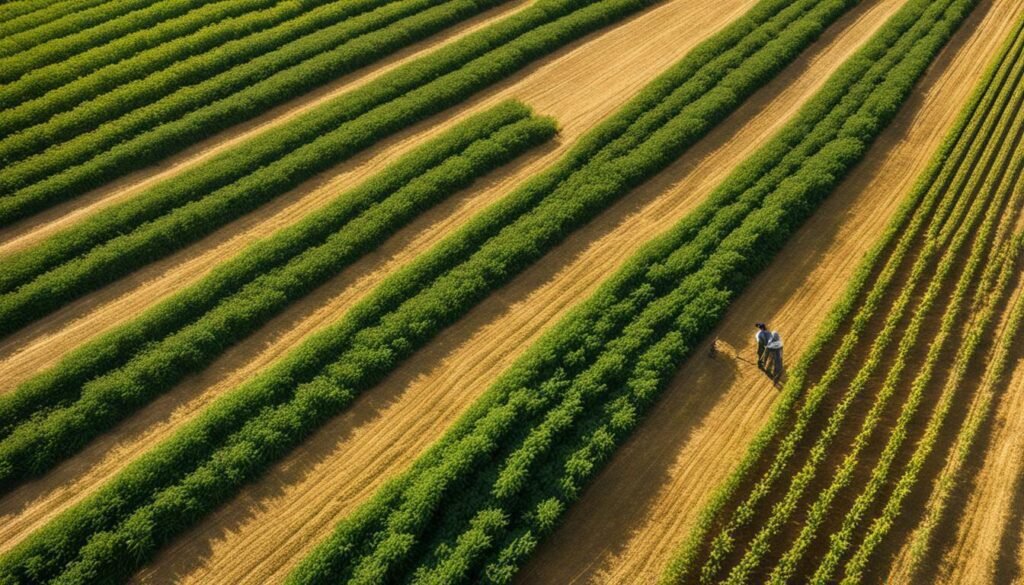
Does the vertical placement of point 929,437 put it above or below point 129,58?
below

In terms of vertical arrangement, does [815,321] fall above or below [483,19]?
below

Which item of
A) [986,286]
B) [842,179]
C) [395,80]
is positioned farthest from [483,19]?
[986,286]

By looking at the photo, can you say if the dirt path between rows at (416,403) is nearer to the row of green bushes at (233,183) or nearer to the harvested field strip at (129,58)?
the row of green bushes at (233,183)

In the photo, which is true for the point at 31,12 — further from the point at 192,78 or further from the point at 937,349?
the point at 937,349

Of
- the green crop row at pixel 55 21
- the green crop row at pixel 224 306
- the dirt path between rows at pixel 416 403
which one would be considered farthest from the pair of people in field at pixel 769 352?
the green crop row at pixel 55 21

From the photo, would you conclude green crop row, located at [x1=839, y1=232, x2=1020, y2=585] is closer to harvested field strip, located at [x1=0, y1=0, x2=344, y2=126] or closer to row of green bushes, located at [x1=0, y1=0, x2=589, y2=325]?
row of green bushes, located at [x1=0, y1=0, x2=589, y2=325]

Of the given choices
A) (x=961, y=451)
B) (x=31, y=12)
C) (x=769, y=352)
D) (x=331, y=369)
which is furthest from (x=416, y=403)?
(x=31, y=12)

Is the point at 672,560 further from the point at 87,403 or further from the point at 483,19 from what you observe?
the point at 483,19
